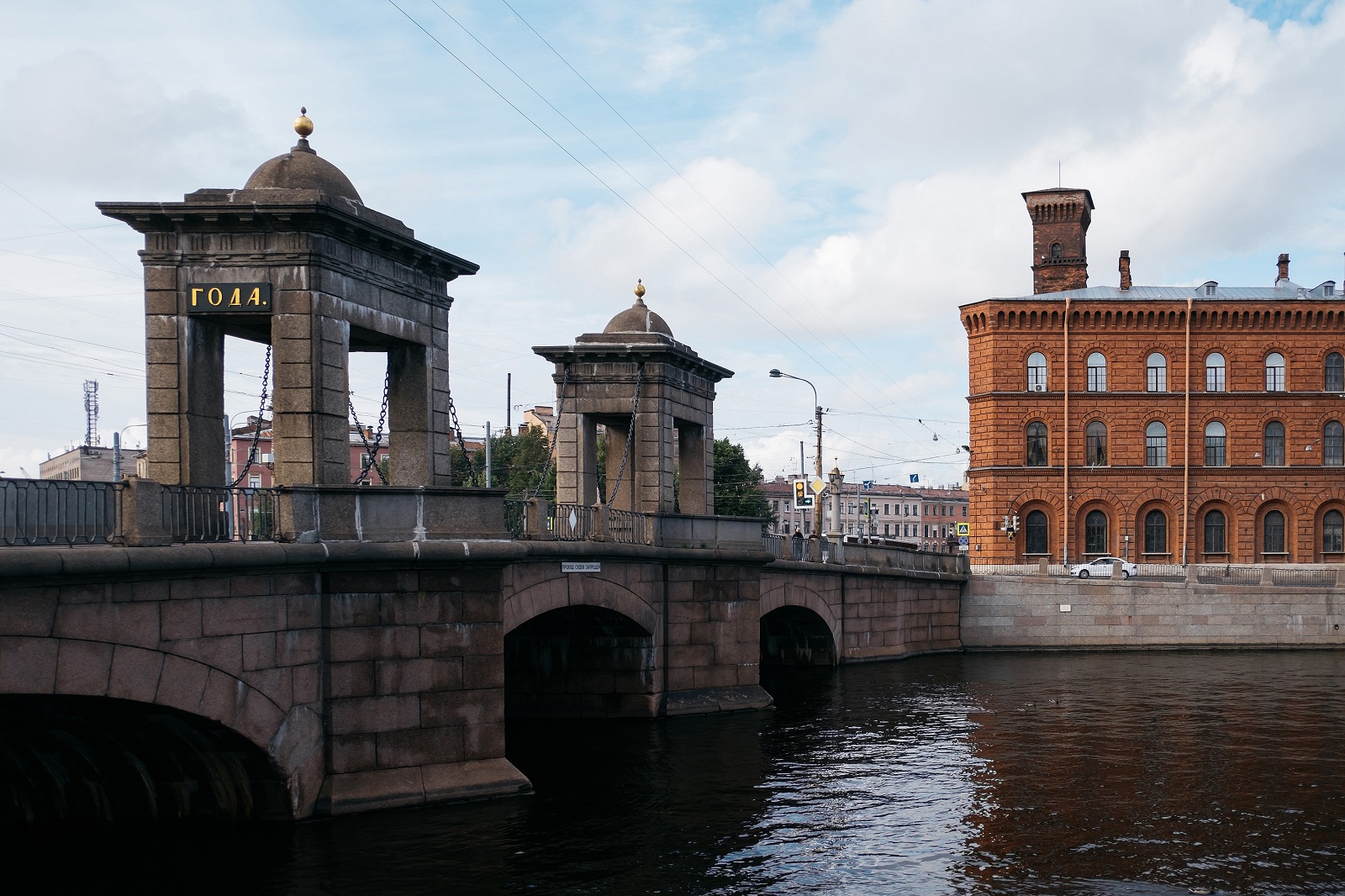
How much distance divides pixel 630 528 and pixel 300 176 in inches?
400

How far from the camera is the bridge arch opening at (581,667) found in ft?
84.4

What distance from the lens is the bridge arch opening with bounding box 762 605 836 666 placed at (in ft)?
121

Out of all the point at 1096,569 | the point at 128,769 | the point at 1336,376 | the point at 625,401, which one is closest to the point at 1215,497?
the point at 1336,376

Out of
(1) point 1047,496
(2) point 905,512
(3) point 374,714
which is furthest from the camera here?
(2) point 905,512

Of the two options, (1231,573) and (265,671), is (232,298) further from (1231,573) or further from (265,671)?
(1231,573)

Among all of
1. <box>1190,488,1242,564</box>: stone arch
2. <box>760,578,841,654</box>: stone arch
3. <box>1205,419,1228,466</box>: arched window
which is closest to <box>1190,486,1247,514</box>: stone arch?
<box>1190,488,1242,564</box>: stone arch

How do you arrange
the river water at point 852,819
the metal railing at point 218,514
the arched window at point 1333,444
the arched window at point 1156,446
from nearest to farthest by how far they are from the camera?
the metal railing at point 218,514 < the river water at point 852,819 < the arched window at point 1156,446 < the arched window at point 1333,444

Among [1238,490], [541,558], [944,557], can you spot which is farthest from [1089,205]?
[541,558]

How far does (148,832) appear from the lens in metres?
16.5

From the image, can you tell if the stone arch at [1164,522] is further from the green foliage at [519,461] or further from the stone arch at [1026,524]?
the green foliage at [519,461]

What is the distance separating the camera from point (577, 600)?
22766 mm

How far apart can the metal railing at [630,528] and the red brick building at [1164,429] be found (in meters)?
34.5

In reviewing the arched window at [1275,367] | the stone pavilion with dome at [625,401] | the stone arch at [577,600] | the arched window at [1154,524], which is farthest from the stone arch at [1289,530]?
the stone arch at [577,600]

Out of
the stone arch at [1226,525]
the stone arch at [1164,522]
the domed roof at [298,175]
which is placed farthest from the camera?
the stone arch at [1226,525]
